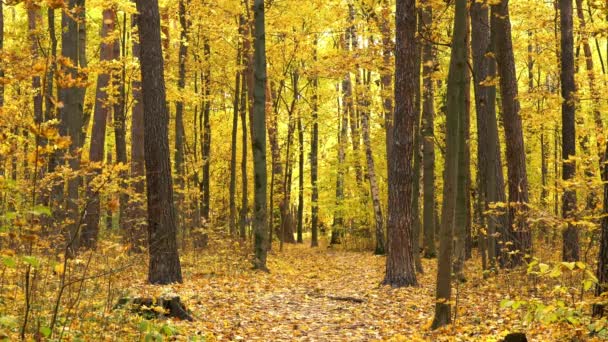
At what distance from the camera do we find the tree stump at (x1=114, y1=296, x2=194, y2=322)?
24.0 ft

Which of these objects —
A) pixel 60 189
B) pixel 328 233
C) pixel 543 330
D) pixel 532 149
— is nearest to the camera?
pixel 543 330

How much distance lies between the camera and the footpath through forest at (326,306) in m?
7.50

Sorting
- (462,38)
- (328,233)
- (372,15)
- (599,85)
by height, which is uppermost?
(372,15)

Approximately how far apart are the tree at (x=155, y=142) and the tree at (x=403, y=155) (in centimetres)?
458

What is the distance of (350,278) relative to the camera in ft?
48.3

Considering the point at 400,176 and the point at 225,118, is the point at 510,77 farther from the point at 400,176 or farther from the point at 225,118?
the point at 225,118

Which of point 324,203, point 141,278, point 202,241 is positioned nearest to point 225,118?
point 324,203

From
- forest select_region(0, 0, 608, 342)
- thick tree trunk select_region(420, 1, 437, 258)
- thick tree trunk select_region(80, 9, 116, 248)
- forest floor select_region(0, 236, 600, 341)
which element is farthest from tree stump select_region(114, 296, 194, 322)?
thick tree trunk select_region(80, 9, 116, 248)

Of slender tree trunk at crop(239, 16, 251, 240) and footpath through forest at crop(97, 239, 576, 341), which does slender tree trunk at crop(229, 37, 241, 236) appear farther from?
footpath through forest at crop(97, 239, 576, 341)

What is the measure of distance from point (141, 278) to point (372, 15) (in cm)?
997

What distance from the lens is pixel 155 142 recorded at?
10961 millimetres

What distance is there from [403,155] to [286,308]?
3934mm

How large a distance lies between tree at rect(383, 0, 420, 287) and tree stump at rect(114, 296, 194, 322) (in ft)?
16.9

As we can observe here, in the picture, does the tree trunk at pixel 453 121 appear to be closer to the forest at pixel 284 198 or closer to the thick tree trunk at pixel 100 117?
the forest at pixel 284 198
